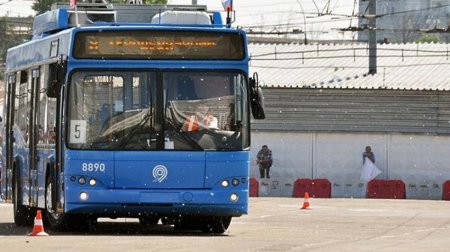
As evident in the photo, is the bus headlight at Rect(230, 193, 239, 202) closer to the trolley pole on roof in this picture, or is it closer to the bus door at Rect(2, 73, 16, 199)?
the bus door at Rect(2, 73, 16, 199)

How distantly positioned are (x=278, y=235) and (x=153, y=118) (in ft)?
8.22

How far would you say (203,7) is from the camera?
22328 mm

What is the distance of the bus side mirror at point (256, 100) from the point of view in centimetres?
2102

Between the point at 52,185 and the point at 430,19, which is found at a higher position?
the point at 430,19

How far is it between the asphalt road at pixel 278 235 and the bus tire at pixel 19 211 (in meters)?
0.30

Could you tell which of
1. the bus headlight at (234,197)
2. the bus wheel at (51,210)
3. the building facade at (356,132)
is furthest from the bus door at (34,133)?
the building facade at (356,132)

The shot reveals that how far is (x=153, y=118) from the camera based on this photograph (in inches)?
817

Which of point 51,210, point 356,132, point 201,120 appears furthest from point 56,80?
point 356,132

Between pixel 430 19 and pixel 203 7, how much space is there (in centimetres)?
13865

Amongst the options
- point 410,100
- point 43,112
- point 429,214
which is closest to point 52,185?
point 43,112

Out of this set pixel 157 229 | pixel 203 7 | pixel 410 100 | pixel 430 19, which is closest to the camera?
pixel 203 7

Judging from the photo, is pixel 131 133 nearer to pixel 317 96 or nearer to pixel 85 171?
pixel 85 171

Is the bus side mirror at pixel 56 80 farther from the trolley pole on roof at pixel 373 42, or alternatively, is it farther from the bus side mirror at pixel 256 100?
the trolley pole on roof at pixel 373 42

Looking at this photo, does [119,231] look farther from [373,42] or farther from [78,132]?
[373,42]
